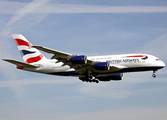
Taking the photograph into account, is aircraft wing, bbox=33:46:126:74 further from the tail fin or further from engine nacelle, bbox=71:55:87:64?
the tail fin

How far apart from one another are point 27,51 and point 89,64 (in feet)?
48.8

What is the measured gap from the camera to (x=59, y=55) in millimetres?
42719

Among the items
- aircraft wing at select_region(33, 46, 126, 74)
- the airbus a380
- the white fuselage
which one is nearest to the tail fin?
the airbus a380

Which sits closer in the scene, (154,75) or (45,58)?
(154,75)

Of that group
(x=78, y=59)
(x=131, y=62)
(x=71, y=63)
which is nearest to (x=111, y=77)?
(x=131, y=62)

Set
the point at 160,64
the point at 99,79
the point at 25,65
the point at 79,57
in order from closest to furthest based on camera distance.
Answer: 1. the point at 79,57
2. the point at 160,64
3. the point at 25,65
4. the point at 99,79

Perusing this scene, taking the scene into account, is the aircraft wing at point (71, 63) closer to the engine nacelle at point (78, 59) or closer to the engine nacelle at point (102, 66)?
the engine nacelle at point (78, 59)

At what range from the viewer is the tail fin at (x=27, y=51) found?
173 feet

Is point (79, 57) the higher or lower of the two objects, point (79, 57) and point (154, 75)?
the higher

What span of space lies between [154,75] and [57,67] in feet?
55.7

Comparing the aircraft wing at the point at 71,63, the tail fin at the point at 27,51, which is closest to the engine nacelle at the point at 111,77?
the aircraft wing at the point at 71,63

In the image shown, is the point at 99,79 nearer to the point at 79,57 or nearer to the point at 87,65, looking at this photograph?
the point at 87,65

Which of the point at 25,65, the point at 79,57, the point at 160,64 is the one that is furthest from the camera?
the point at 25,65

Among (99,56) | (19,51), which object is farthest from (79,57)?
(19,51)
